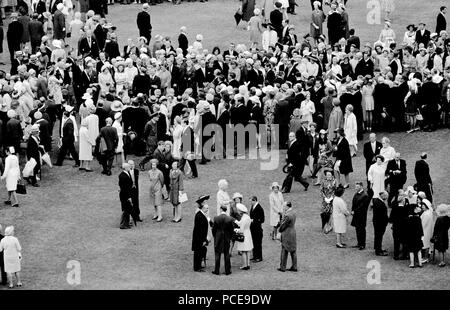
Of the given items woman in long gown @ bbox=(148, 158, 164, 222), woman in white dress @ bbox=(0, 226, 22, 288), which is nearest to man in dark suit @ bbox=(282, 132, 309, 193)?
woman in long gown @ bbox=(148, 158, 164, 222)

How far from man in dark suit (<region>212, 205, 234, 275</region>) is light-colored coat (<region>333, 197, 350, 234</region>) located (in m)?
3.07

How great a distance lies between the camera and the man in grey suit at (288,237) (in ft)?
96.4

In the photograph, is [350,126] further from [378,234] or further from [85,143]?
[85,143]

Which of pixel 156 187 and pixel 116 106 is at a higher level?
pixel 116 106

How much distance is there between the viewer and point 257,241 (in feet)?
98.8

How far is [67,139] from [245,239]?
9.14 meters

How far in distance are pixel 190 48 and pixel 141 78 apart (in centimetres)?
381

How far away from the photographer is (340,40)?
4362 cm

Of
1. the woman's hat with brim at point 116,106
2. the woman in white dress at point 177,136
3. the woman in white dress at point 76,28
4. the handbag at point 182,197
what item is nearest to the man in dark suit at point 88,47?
the woman in white dress at point 76,28

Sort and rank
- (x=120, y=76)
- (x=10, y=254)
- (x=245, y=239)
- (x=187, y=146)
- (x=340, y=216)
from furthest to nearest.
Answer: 1. (x=120, y=76)
2. (x=187, y=146)
3. (x=340, y=216)
4. (x=245, y=239)
5. (x=10, y=254)

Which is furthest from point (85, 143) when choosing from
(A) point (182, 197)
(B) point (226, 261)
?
(B) point (226, 261)

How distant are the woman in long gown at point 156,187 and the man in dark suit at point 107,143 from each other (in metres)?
3.35

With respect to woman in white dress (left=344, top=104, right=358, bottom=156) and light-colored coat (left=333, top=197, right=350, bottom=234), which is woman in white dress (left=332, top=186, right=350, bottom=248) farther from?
woman in white dress (left=344, top=104, right=358, bottom=156)

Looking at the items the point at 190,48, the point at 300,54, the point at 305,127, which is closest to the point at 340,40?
the point at 300,54
